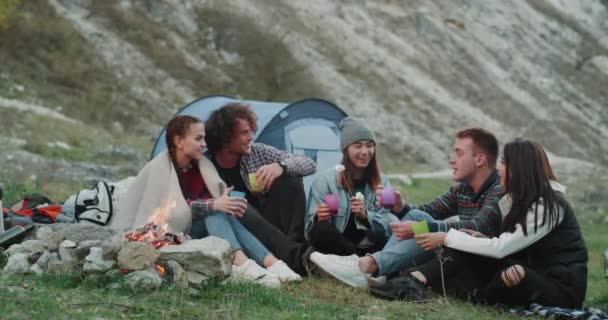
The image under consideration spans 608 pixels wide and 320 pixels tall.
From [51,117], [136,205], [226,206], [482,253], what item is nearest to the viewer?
[482,253]

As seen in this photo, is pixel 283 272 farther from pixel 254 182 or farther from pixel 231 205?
pixel 254 182

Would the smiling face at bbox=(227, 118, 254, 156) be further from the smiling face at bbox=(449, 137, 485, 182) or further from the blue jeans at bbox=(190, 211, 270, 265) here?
the smiling face at bbox=(449, 137, 485, 182)

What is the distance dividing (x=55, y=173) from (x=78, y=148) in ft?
18.7

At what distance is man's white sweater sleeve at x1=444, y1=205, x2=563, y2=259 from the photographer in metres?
6.25

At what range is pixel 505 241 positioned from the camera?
6.25m

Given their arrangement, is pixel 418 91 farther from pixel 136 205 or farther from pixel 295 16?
pixel 136 205

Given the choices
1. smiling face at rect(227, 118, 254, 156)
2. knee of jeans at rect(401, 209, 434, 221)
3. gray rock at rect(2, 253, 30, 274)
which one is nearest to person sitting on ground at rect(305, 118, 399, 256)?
knee of jeans at rect(401, 209, 434, 221)

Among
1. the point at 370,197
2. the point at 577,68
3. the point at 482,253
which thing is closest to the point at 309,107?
the point at 370,197

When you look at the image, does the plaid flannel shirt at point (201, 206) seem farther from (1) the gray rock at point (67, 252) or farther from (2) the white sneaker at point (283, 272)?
(1) the gray rock at point (67, 252)

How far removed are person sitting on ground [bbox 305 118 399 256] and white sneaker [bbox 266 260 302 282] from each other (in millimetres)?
546

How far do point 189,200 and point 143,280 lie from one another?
182 centimetres

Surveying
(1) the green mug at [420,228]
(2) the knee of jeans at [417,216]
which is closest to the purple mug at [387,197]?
(2) the knee of jeans at [417,216]

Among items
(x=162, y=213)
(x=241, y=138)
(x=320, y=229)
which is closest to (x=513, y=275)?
(x=320, y=229)

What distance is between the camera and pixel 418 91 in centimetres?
4081
